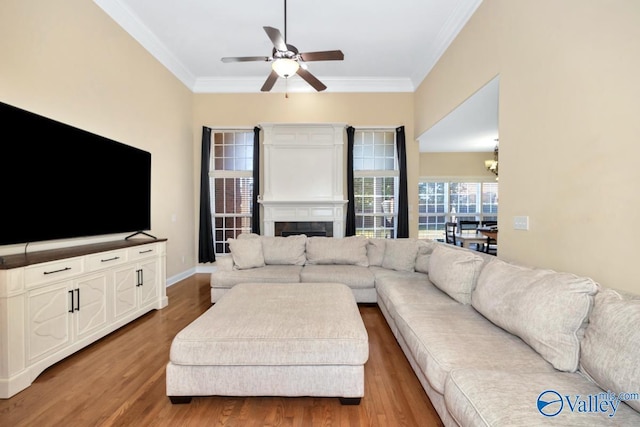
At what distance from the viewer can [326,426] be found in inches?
60.4

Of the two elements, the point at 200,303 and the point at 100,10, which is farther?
the point at 200,303

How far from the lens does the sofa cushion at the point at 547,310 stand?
135 centimetres

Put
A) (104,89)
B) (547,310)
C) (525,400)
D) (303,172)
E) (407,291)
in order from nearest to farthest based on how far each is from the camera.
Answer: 1. (525,400)
2. (547,310)
3. (407,291)
4. (104,89)
5. (303,172)

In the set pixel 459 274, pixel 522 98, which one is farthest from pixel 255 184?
pixel 522 98

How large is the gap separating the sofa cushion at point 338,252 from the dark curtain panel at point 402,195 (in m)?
1.54

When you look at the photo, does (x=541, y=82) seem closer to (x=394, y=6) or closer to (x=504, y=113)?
(x=504, y=113)

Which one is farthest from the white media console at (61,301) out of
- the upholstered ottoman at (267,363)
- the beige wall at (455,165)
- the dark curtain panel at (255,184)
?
the beige wall at (455,165)

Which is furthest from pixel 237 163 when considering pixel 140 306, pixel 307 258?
pixel 140 306

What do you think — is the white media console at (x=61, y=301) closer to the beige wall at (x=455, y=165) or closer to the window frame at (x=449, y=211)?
the window frame at (x=449, y=211)

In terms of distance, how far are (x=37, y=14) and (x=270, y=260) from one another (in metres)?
3.20

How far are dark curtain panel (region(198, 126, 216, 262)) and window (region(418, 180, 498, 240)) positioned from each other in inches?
218

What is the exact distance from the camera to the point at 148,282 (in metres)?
3.20

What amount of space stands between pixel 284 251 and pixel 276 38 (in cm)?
247

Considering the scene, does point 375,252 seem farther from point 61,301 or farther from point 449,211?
point 449,211
